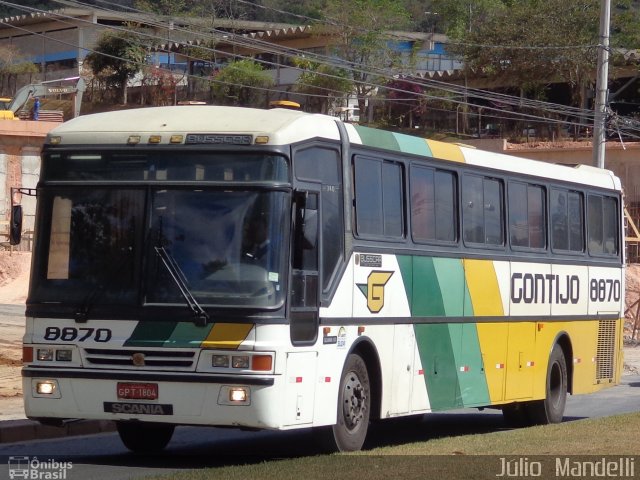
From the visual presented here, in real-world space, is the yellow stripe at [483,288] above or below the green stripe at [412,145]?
below

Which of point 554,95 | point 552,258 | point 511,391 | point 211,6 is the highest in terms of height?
point 211,6

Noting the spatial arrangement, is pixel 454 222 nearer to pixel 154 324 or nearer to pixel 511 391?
pixel 511 391

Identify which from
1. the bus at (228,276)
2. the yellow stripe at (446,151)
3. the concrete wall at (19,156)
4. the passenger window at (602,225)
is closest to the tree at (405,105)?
the concrete wall at (19,156)

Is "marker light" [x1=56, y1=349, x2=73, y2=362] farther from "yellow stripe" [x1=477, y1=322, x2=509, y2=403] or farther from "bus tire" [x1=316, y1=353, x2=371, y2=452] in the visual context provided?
"yellow stripe" [x1=477, y1=322, x2=509, y2=403]

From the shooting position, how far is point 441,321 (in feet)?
44.0

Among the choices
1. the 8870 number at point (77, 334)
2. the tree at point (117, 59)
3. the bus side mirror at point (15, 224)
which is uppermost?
the tree at point (117, 59)

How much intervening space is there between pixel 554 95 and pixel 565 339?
36.7 m

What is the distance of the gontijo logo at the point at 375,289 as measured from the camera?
39.1 ft

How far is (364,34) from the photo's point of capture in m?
55.9

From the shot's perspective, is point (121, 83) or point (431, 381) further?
point (121, 83)

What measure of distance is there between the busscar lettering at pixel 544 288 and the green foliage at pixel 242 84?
1611 inches

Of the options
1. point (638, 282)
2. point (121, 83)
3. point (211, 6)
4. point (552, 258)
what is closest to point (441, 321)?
point (552, 258)

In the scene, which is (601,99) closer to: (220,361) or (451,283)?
(451,283)

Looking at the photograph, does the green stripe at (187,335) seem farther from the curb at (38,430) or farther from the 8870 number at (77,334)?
the curb at (38,430)
